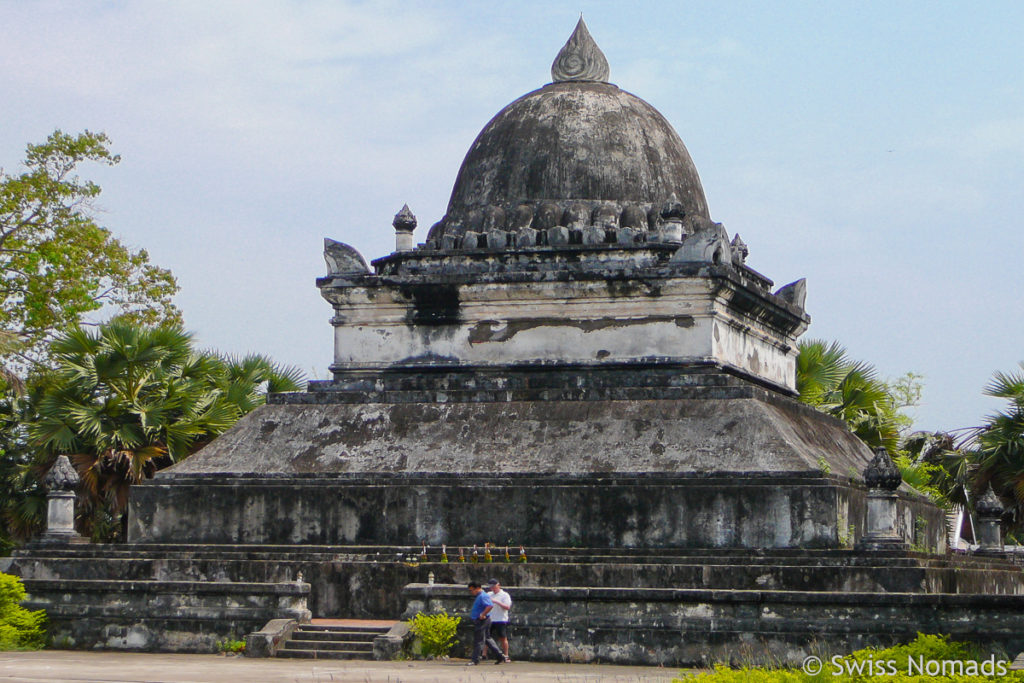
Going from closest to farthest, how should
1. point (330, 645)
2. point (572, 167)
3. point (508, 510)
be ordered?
point (330, 645), point (508, 510), point (572, 167)

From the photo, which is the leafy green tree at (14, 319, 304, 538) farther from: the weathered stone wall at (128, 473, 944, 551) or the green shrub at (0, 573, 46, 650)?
the green shrub at (0, 573, 46, 650)

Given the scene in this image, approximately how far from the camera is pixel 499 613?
17719 millimetres

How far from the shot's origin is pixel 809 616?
1742 centimetres

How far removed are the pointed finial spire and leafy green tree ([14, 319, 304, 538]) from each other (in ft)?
25.4

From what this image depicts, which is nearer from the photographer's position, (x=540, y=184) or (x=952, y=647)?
(x=952, y=647)

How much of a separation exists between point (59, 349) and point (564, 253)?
29.3 feet

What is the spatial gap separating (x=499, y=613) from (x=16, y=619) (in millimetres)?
6000

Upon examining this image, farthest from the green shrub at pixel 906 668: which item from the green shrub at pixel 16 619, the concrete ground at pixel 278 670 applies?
the green shrub at pixel 16 619

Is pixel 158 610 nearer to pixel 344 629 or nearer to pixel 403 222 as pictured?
pixel 344 629

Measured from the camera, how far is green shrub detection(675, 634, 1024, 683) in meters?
12.6

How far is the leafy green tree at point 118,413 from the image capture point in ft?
85.8

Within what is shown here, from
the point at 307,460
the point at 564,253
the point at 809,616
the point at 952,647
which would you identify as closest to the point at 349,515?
the point at 307,460

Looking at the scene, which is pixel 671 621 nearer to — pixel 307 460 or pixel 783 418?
pixel 783 418

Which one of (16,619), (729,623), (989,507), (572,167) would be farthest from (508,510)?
(989,507)
